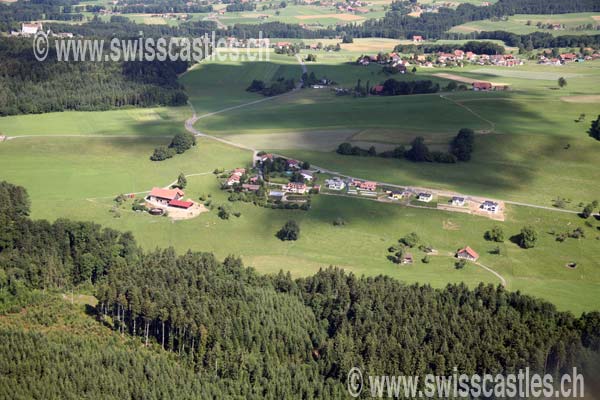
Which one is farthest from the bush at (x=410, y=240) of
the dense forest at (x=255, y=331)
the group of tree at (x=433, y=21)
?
the group of tree at (x=433, y=21)

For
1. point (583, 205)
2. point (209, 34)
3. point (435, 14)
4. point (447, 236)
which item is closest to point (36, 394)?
point (447, 236)

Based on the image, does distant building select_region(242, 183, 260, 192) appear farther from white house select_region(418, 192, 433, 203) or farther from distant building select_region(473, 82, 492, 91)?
distant building select_region(473, 82, 492, 91)

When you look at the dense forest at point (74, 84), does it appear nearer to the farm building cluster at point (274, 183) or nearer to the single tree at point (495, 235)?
the farm building cluster at point (274, 183)

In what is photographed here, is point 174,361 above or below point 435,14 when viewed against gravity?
below

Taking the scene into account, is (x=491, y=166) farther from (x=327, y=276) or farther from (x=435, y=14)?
(x=435, y=14)

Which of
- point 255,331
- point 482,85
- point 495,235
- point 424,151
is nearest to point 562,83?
point 482,85

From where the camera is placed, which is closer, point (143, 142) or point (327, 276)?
point (327, 276)

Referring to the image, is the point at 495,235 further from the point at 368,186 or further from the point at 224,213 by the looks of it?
the point at 224,213
